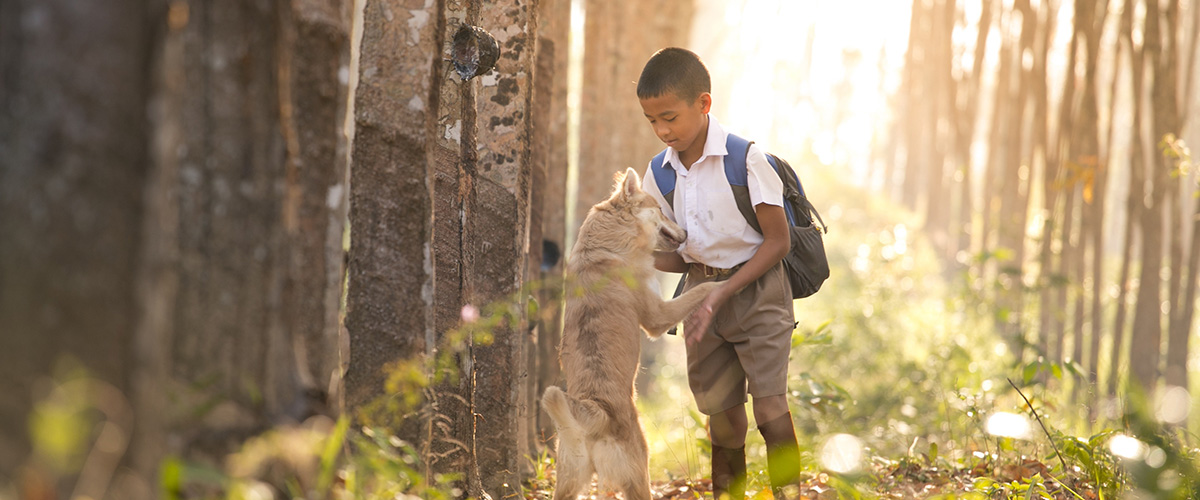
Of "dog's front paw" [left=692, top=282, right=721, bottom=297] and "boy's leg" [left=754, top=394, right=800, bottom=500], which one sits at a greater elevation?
"dog's front paw" [left=692, top=282, right=721, bottom=297]

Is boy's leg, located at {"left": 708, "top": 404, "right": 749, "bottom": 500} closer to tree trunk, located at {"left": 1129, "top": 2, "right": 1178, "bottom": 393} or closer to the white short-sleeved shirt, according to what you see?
the white short-sleeved shirt

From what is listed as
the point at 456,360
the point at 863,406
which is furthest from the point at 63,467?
the point at 863,406

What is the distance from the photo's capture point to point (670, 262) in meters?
4.82

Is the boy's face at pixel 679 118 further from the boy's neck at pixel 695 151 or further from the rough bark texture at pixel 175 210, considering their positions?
the rough bark texture at pixel 175 210

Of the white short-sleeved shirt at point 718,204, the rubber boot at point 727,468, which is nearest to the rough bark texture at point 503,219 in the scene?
the white short-sleeved shirt at point 718,204

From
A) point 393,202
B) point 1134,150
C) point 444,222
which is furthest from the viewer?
point 1134,150

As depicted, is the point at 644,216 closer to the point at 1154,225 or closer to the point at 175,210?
the point at 175,210

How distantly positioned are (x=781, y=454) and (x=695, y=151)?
1.51 meters

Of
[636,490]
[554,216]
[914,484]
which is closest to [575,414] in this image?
[636,490]

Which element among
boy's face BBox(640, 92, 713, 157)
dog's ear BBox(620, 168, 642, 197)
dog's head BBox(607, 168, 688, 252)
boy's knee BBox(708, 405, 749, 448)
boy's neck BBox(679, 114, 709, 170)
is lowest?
boy's knee BBox(708, 405, 749, 448)

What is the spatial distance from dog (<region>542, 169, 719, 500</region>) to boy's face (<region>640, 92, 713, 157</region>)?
0.36 meters

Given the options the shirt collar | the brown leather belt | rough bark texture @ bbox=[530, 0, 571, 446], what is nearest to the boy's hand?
the brown leather belt

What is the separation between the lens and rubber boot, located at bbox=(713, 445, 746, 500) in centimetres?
464

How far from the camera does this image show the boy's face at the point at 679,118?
14.8ft
